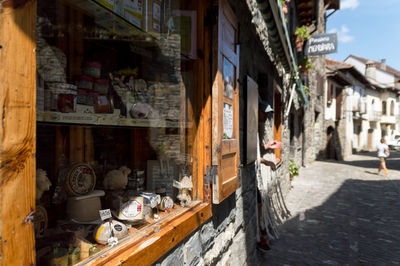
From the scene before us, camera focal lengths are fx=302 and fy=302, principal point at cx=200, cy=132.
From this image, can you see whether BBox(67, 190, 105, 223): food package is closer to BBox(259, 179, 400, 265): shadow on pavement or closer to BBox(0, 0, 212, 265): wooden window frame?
BBox(0, 0, 212, 265): wooden window frame

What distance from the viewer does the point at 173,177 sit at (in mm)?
2225

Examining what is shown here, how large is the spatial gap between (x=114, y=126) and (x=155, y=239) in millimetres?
711

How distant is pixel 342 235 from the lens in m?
4.55

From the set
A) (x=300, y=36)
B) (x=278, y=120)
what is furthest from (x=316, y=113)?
(x=278, y=120)

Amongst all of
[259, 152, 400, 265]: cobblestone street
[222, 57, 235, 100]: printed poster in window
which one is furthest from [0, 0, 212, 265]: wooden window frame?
[259, 152, 400, 265]: cobblestone street

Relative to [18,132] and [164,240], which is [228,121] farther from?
[18,132]

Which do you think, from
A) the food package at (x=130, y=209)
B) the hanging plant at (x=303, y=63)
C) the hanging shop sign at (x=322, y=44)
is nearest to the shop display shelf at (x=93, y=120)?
the food package at (x=130, y=209)

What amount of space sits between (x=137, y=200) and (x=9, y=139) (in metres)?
0.98

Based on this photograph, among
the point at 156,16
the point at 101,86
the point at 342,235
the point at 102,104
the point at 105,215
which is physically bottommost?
the point at 342,235

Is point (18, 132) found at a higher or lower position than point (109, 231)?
higher

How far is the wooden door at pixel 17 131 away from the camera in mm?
850

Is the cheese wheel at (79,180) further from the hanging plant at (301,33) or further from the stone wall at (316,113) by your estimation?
the stone wall at (316,113)

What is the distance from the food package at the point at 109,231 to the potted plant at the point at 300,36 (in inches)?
307

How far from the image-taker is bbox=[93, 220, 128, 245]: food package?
4.75 ft
